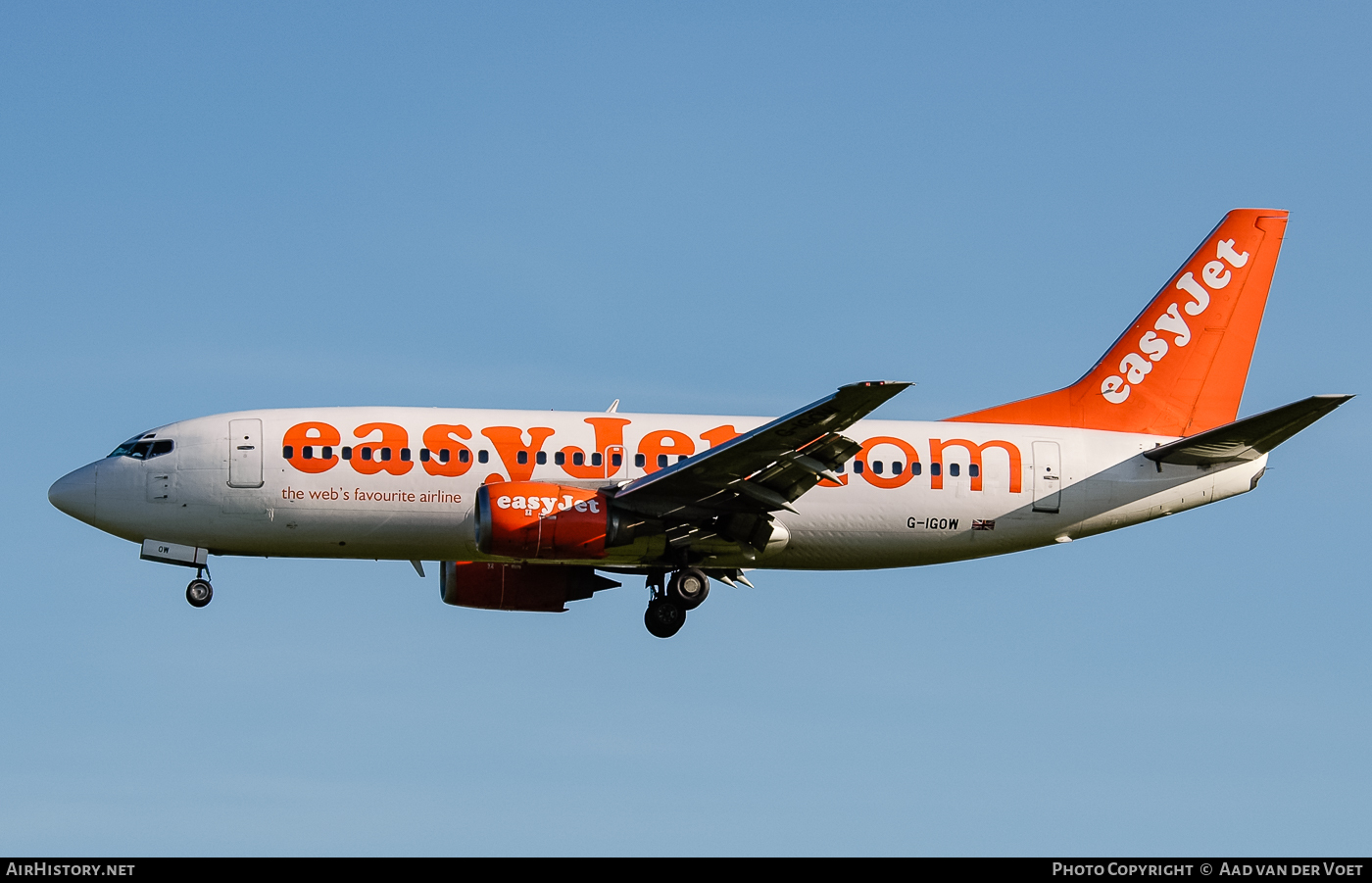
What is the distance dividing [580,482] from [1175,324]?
15.7 m

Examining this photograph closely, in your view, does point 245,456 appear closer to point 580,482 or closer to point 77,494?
point 77,494

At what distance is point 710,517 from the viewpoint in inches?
1425

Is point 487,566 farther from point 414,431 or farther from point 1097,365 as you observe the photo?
point 1097,365

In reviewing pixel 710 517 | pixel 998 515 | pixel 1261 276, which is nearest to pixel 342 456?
pixel 710 517

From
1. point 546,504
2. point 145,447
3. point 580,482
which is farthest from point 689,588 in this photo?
point 145,447

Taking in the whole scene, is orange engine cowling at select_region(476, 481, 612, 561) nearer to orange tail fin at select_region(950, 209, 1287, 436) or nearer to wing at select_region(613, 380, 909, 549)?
wing at select_region(613, 380, 909, 549)

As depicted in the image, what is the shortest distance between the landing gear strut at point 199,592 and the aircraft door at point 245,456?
2.23m

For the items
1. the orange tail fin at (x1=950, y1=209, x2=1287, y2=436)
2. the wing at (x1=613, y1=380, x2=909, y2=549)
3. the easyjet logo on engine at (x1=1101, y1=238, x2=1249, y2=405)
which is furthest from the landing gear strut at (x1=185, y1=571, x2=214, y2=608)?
the easyjet logo on engine at (x1=1101, y1=238, x2=1249, y2=405)

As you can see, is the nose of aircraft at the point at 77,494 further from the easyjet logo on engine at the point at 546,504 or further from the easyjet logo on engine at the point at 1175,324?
the easyjet logo on engine at the point at 1175,324

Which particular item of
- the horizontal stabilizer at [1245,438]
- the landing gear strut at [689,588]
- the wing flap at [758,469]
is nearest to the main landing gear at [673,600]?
the landing gear strut at [689,588]

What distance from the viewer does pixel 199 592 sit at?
36.1 meters

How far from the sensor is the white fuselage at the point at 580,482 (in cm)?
3566

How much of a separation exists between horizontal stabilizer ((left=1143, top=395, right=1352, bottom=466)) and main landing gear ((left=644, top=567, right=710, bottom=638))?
10.8 metres

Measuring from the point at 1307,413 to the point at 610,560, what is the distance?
14.6 m
